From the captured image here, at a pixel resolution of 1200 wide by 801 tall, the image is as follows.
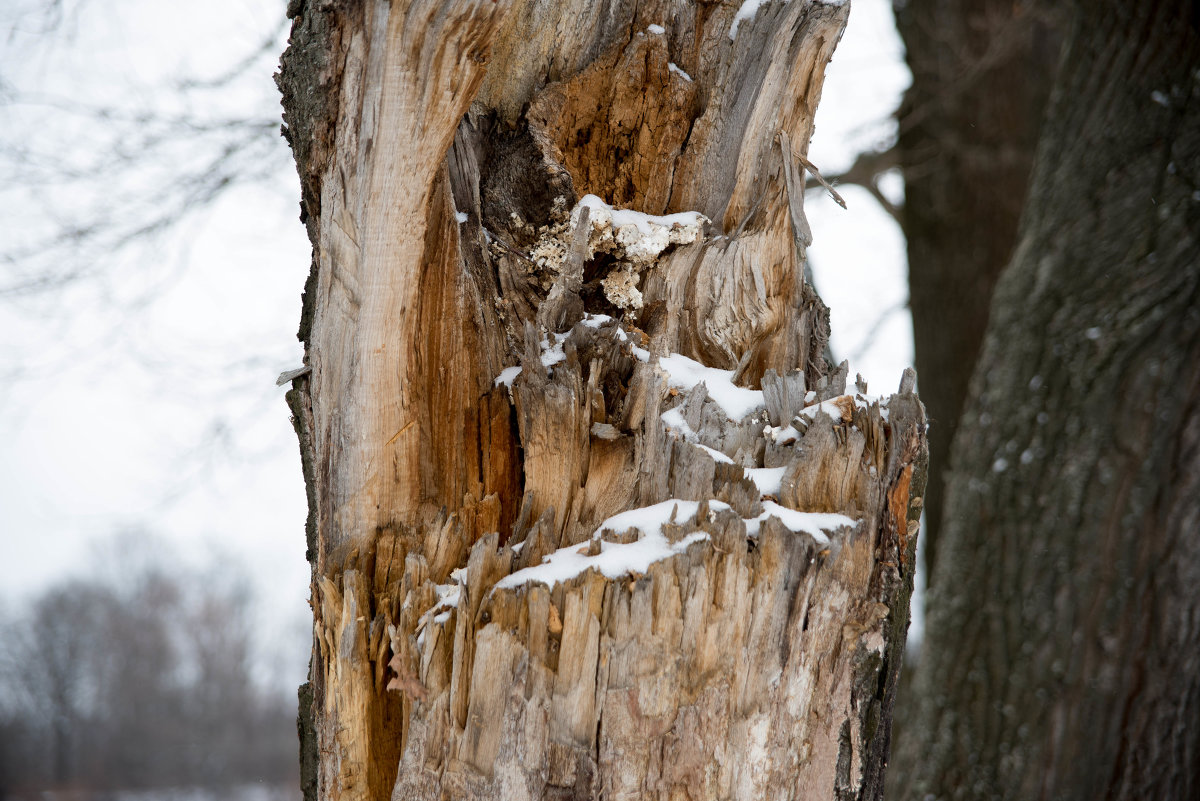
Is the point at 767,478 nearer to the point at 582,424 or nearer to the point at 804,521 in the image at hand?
the point at 804,521

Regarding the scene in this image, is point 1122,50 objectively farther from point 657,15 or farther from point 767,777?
point 767,777

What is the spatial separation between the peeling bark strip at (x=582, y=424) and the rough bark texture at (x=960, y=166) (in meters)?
3.63

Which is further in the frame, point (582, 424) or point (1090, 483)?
point (1090, 483)

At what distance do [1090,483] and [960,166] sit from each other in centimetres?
322

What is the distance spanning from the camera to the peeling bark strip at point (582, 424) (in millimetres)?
1161

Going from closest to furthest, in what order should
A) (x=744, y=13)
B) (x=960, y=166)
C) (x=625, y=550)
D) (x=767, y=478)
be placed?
1. (x=625, y=550)
2. (x=767, y=478)
3. (x=744, y=13)
4. (x=960, y=166)

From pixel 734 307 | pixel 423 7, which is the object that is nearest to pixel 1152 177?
pixel 734 307

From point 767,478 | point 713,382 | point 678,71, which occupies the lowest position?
point 767,478

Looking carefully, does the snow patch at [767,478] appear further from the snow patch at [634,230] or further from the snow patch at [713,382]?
the snow patch at [634,230]

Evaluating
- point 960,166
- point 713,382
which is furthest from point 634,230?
point 960,166

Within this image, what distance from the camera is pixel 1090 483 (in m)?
2.47

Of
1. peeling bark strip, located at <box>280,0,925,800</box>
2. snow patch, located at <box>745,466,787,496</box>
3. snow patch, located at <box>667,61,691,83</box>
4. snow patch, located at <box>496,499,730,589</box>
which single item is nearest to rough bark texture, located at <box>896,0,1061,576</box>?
peeling bark strip, located at <box>280,0,925,800</box>

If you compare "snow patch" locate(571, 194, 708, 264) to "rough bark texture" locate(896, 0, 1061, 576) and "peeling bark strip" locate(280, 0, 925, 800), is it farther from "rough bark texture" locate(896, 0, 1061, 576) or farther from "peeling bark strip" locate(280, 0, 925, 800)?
"rough bark texture" locate(896, 0, 1061, 576)

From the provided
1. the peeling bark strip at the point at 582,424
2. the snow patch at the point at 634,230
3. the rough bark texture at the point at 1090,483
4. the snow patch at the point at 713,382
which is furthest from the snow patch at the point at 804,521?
the rough bark texture at the point at 1090,483
